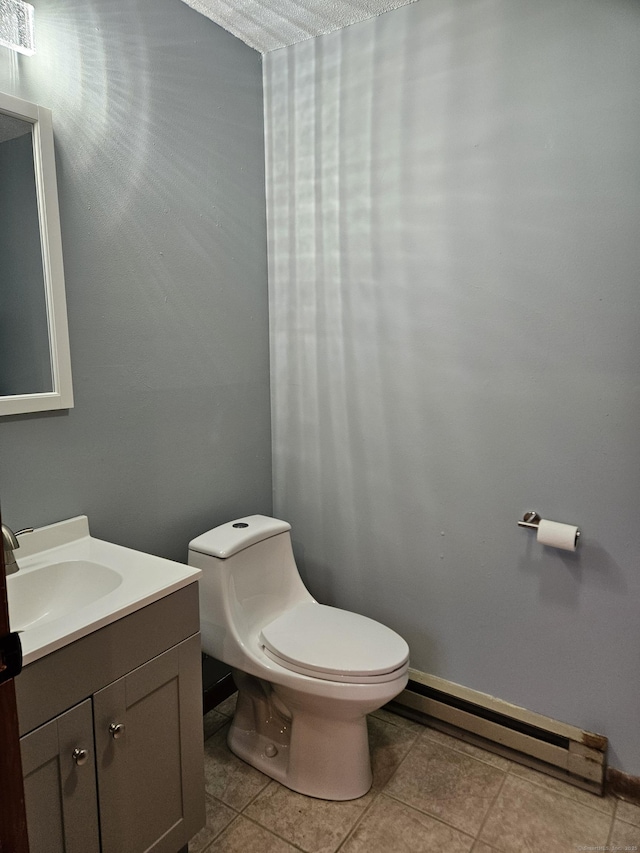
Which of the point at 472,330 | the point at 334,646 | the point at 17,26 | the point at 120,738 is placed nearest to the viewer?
the point at 120,738

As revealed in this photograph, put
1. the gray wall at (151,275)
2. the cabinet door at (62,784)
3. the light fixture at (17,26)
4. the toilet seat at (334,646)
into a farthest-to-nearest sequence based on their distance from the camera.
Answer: the toilet seat at (334,646) < the gray wall at (151,275) < the light fixture at (17,26) < the cabinet door at (62,784)

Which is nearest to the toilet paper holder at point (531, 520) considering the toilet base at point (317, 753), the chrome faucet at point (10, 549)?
the toilet base at point (317, 753)

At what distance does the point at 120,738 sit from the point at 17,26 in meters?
1.62

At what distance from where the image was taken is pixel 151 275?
1773 millimetres

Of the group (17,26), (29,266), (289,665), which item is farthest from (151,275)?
(289,665)

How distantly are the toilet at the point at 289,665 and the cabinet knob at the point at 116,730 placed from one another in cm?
53

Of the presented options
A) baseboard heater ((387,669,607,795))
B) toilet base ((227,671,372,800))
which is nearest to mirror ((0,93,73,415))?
toilet base ((227,671,372,800))

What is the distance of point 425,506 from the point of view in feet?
6.51

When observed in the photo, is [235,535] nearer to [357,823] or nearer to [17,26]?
[357,823]

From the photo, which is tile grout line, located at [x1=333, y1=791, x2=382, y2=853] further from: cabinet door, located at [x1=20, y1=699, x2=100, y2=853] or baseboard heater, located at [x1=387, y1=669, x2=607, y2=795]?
cabinet door, located at [x1=20, y1=699, x2=100, y2=853]

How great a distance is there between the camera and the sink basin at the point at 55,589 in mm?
1360

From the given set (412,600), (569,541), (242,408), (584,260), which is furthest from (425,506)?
(584,260)

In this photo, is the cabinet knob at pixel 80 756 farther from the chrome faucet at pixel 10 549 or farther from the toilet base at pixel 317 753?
the toilet base at pixel 317 753

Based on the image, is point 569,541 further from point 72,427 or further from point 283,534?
point 72,427
